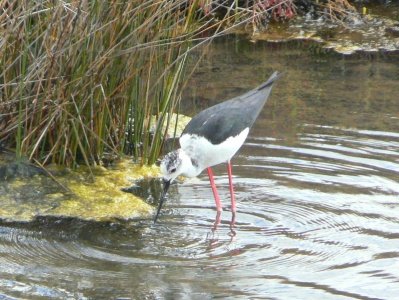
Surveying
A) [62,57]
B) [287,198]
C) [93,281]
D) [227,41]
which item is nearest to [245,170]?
[287,198]

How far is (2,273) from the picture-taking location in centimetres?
413

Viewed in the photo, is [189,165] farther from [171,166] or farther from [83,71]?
[83,71]

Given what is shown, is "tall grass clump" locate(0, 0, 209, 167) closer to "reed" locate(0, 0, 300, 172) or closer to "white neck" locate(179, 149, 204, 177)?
"reed" locate(0, 0, 300, 172)

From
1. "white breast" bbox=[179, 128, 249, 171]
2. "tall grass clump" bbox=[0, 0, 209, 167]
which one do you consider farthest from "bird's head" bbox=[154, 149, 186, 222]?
"tall grass clump" bbox=[0, 0, 209, 167]

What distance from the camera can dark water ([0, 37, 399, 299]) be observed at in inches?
158

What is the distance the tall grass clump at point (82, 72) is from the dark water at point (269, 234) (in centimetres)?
63

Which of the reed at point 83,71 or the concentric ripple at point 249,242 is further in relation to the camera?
the reed at point 83,71

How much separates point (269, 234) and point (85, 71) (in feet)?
5.08

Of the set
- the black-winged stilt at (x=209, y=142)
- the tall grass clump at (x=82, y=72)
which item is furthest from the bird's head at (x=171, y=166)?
the tall grass clump at (x=82, y=72)

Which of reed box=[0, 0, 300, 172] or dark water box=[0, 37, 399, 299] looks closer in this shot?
dark water box=[0, 37, 399, 299]

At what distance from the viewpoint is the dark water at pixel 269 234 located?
4.02m

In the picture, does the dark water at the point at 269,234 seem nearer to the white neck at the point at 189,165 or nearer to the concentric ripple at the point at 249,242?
the concentric ripple at the point at 249,242

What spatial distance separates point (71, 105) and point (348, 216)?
6.25 ft

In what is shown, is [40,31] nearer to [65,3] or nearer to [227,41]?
[65,3]
